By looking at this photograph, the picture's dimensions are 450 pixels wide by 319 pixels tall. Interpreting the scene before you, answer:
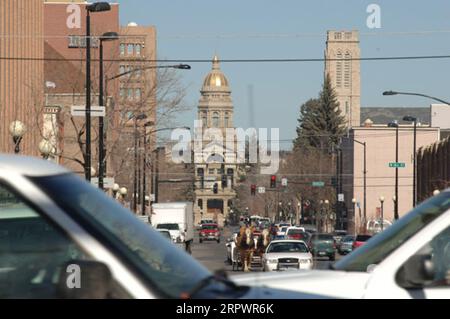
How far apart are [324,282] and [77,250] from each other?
8.69 ft

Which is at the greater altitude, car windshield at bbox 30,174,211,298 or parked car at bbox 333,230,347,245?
car windshield at bbox 30,174,211,298

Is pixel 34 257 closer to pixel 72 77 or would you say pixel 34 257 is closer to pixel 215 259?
pixel 215 259

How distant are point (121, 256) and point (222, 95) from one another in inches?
5233

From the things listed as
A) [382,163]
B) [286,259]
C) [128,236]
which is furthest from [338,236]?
[128,236]

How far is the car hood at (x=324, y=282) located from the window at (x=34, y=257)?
188cm

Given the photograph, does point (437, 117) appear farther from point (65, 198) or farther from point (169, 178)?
point (65, 198)

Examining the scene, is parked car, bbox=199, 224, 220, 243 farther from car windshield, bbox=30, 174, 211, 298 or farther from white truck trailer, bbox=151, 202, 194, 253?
car windshield, bbox=30, 174, 211, 298

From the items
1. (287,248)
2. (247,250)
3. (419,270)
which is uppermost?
(419,270)

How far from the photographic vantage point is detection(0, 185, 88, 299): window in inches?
204

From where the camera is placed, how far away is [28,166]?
536 cm

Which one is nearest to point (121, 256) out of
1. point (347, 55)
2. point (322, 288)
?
point (322, 288)

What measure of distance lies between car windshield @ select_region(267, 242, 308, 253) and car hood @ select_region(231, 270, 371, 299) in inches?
1152

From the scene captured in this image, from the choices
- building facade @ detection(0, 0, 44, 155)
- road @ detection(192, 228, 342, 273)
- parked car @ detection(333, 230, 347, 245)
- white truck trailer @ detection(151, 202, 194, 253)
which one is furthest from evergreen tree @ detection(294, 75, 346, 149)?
Result: white truck trailer @ detection(151, 202, 194, 253)

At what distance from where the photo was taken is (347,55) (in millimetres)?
186375
